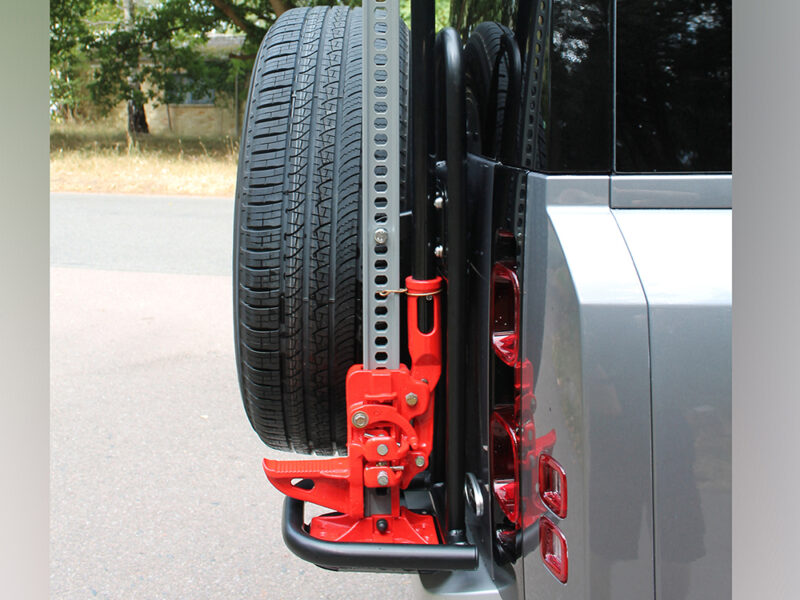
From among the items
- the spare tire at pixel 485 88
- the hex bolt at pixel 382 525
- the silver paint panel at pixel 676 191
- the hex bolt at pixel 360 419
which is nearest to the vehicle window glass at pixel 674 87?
the silver paint panel at pixel 676 191

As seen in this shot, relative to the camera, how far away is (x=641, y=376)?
4.90 ft

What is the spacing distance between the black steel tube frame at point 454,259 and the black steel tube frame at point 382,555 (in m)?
0.15

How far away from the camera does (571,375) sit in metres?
1.51

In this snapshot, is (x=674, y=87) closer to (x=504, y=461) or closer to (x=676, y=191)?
(x=676, y=191)

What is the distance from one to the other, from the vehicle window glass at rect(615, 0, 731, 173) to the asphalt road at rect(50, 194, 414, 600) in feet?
6.72

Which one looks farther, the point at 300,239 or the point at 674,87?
the point at 300,239

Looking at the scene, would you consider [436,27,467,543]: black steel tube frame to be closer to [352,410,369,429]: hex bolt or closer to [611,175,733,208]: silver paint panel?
[352,410,369,429]: hex bolt

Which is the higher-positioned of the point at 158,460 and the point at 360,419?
the point at 360,419

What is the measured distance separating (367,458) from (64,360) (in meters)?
4.22

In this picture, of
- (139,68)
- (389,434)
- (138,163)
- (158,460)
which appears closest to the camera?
(389,434)

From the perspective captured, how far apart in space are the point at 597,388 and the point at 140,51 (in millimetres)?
23764

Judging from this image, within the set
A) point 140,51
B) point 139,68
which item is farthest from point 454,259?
point 139,68

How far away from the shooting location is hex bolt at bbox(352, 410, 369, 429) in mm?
2133

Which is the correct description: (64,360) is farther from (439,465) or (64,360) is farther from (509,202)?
(509,202)
